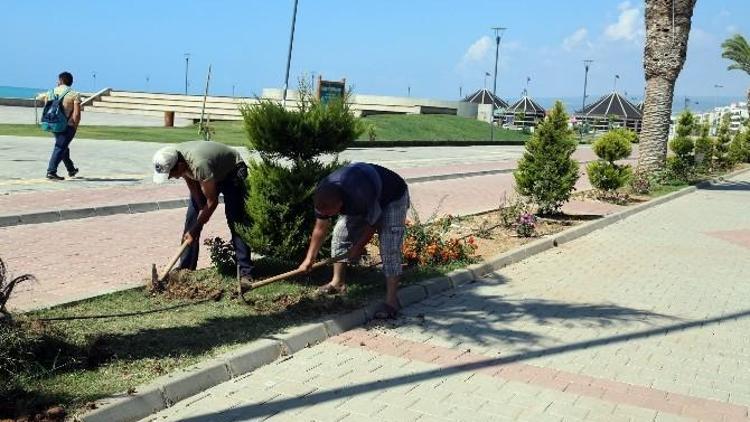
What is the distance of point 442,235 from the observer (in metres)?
9.83

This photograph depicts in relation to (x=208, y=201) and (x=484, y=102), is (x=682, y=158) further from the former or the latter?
(x=484, y=102)

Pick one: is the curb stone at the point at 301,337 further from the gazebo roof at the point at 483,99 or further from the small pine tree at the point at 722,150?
the gazebo roof at the point at 483,99

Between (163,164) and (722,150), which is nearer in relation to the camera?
(163,164)

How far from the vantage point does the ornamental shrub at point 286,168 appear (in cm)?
655

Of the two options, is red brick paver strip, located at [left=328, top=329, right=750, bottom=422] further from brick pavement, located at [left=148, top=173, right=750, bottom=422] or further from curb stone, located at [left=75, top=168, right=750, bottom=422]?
curb stone, located at [left=75, top=168, right=750, bottom=422]

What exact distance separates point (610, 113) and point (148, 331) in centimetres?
6144

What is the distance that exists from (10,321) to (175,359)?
94 centimetres

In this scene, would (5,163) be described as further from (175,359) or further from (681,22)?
(681,22)

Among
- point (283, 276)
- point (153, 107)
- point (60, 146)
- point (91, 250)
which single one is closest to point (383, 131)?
point (153, 107)

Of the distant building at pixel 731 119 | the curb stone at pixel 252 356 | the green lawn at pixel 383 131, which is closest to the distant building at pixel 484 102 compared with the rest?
the green lawn at pixel 383 131

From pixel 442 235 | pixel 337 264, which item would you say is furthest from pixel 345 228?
pixel 442 235

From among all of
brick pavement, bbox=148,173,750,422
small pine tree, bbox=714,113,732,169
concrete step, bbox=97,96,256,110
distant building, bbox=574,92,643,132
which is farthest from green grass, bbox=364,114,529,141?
brick pavement, bbox=148,173,750,422

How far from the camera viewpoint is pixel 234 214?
22.1 feet

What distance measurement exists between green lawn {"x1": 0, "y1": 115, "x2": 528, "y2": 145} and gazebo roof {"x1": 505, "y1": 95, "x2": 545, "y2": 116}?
1411cm
